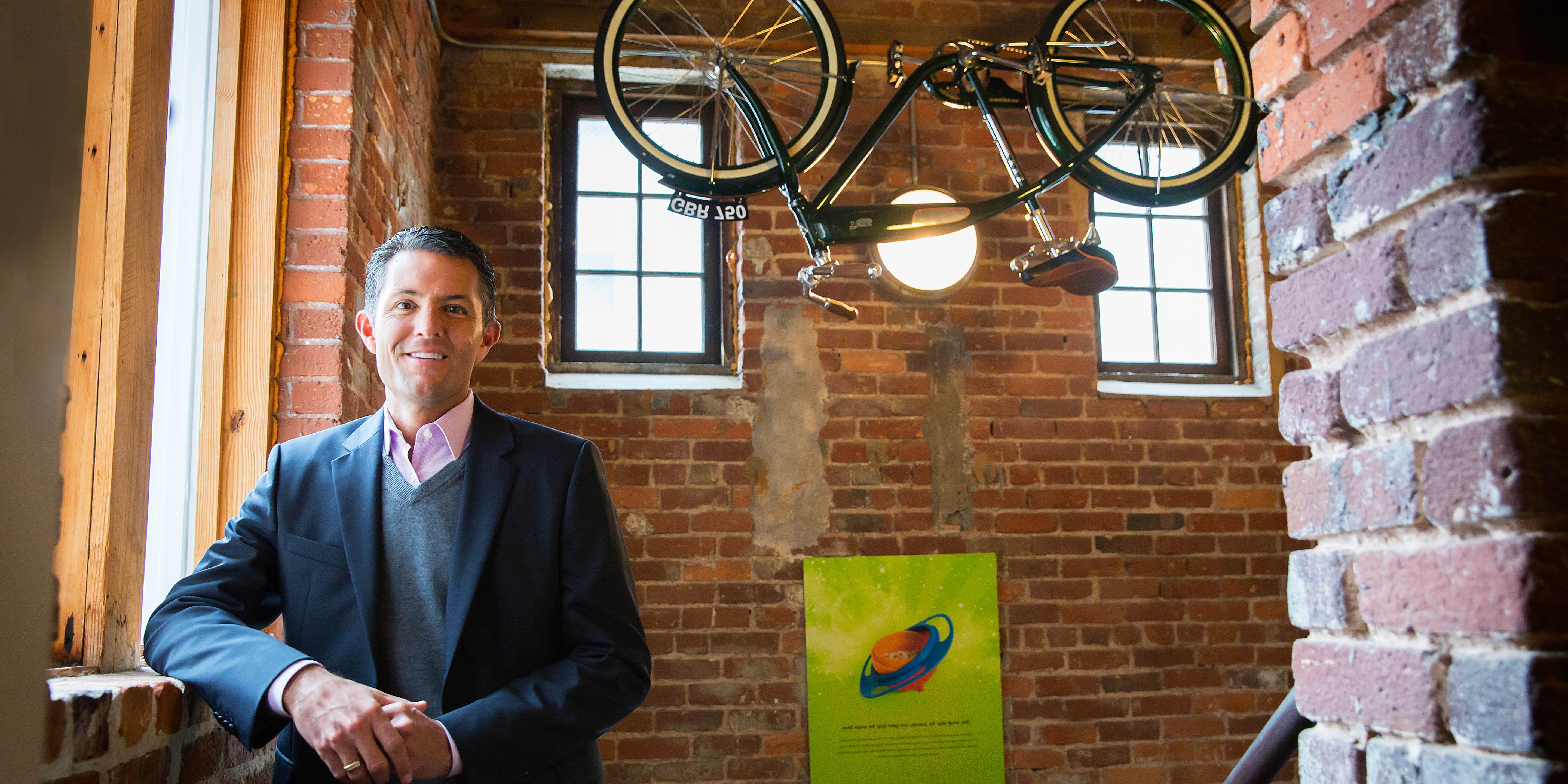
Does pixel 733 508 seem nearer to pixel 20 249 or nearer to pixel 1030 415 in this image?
pixel 1030 415

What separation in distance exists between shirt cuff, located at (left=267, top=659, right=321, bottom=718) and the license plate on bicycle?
5.00ft

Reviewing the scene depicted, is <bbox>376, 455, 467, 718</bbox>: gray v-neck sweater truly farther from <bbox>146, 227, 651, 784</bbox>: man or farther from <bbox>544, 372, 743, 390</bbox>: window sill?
<bbox>544, 372, 743, 390</bbox>: window sill

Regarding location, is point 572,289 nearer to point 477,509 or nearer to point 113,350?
point 113,350

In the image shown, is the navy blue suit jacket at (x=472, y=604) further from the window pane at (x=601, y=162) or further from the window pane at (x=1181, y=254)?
the window pane at (x=1181, y=254)

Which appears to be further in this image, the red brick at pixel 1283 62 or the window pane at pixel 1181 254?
the window pane at pixel 1181 254

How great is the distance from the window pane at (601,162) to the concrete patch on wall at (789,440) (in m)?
0.75

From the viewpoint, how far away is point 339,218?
2236 mm

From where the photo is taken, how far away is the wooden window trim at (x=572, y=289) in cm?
350

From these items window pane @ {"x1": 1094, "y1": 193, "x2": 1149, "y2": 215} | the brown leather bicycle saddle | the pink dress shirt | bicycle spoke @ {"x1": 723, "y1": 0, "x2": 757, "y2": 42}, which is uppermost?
bicycle spoke @ {"x1": 723, "y1": 0, "x2": 757, "y2": 42}

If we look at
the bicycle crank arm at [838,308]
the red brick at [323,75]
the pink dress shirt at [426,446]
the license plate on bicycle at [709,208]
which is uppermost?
the red brick at [323,75]

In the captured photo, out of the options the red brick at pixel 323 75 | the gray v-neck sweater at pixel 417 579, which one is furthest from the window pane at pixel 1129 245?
the gray v-neck sweater at pixel 417 579

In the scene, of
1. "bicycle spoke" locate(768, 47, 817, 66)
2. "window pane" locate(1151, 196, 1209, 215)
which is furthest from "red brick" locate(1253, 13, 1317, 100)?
"window pane" locate(1151, 196, 1209, 215)

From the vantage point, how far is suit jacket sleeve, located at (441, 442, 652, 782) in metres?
1.28

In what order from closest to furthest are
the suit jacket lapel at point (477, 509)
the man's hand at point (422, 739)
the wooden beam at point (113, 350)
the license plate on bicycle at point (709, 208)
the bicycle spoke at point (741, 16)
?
the man's hand at point (422, 739) → the suit jacket lapel at point (477, 509) → the wooden beam at point (113, 350) → the license plate on bicycle at point (709, 208) → the bicycle spoke at point (741, 16)
